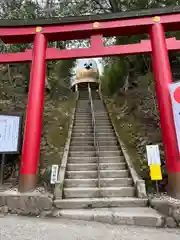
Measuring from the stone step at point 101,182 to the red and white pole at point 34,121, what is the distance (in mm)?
873

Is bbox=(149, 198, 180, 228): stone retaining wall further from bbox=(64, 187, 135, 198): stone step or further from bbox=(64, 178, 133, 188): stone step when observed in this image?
bbox=(64, 178, 133, 188): stone step

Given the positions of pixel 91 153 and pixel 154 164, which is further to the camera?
pixel 91 153

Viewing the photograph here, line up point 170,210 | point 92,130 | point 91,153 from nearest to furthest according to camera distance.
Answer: point 170,210, point 91,153, point 92,130

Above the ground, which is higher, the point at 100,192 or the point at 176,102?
the point at 176,102

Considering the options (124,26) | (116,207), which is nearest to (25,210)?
(116,207)

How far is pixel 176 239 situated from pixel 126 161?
8.93 ft

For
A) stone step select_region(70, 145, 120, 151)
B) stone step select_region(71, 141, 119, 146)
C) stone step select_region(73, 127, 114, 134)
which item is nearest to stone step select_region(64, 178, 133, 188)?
stone step select_region(70, 145, 120, 151)

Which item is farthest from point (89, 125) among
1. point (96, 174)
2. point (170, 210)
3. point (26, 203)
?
point (170, 210)

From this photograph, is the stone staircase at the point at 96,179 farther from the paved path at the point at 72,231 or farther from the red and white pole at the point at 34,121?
the red and white pole at the point at 34,121

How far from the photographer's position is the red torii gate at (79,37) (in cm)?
514

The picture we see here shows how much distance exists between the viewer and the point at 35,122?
17.3 feet

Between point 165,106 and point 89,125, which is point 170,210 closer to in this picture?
point 165,106

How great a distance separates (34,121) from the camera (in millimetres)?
5281

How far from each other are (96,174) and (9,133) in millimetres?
2642
